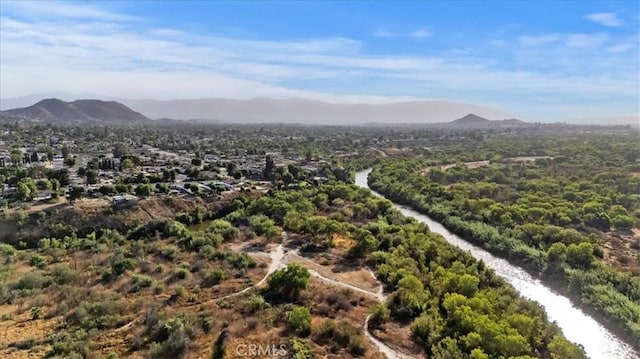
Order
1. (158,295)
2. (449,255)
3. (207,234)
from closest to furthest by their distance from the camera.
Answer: (158,295) → (449,255) → (207,234)

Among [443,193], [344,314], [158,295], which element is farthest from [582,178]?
[158,295]

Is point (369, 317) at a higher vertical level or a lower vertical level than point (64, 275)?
lower

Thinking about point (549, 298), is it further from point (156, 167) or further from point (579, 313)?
point (156, 167)

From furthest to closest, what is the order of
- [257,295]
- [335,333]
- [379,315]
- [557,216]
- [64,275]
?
[557,216] → [64,275] → [257,295] → [379,315] → [335,333]

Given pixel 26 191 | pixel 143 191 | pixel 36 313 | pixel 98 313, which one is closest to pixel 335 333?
pixel 98 313

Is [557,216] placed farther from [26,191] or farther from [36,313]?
[26,191]
